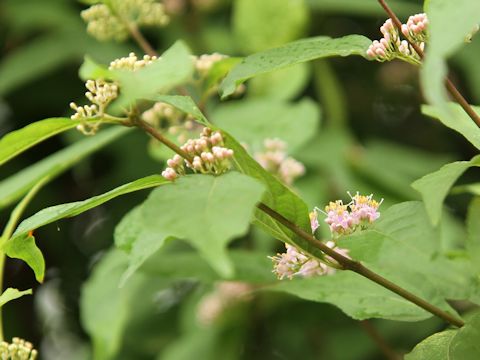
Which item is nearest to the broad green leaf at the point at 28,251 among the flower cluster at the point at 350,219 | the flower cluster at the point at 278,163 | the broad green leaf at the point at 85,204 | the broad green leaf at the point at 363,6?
the broad green leaf at the point at 85,204

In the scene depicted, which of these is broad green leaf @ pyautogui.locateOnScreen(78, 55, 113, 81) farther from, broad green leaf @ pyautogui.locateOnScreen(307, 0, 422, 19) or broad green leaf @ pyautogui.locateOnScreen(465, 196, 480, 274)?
broad green leaf @ pyautogui.locateOnScreen(307, 0, 422, 19)

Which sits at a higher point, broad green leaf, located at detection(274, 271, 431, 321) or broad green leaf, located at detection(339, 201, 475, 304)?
broad green leaf, located at detection(339, 201, 475, 304)

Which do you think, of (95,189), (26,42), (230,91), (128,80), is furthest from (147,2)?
(26,42)

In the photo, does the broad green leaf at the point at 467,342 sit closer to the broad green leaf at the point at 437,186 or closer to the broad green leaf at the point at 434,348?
the broad green leaf at the point at 434,348

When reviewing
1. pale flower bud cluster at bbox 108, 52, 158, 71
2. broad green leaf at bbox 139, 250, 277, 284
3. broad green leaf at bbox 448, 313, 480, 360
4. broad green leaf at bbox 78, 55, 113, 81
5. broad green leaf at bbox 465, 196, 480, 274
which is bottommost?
broad green leaf at bbox 139, 250, 277, 284

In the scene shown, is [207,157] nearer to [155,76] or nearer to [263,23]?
[155,76]

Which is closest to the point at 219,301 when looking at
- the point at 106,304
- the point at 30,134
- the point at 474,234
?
the point at 106,304

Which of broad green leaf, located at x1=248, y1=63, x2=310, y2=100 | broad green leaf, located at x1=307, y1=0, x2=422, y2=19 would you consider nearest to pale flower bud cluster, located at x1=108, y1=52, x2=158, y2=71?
broad green leaf, located at x1=248, y1=63, x2=310, y2=100
